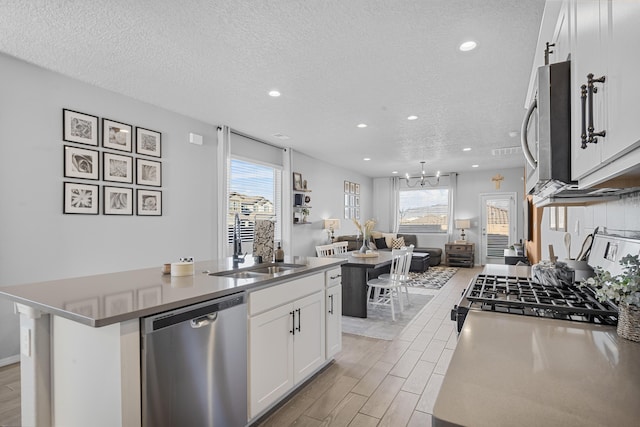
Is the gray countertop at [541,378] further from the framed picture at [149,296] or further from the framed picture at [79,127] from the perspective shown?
the framed picture at [79,127]

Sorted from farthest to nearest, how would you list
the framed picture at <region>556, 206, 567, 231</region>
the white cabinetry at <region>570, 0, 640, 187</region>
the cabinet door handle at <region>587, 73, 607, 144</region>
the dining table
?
the dining table < the framed picture at <region>556, 206, 567, 231</region> < the cabinet door handle at <region>587, 73, 607, 144</region> < the white cabinetry at <region>570, 0, 640, 187</region>

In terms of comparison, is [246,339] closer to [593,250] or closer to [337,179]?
[593,250]

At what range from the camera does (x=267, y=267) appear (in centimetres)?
271

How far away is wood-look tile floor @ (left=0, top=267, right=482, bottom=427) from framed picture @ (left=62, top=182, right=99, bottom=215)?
145cm

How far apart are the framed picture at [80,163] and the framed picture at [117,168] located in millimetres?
91

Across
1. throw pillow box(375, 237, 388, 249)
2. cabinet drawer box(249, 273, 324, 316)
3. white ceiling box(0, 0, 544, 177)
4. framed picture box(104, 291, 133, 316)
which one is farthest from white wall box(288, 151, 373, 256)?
framed picture box(104, 291, 133, 316)

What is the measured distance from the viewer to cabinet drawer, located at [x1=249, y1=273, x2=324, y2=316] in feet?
6.48

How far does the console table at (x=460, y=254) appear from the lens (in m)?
8.77

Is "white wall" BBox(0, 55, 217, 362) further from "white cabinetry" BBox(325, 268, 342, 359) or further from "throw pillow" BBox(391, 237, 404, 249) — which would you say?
"throw pillow" BBox(391, 237, 404, 249)

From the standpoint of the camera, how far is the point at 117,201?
3.65 m

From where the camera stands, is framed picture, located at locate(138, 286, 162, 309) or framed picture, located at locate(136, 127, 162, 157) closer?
framed picture, located at locate(138, 286, 162, 309)

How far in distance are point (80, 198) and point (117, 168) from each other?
0.51 metres

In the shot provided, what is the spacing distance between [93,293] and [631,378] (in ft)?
6.59

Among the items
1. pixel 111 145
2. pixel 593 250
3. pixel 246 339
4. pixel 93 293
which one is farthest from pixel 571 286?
pixel 111 145
